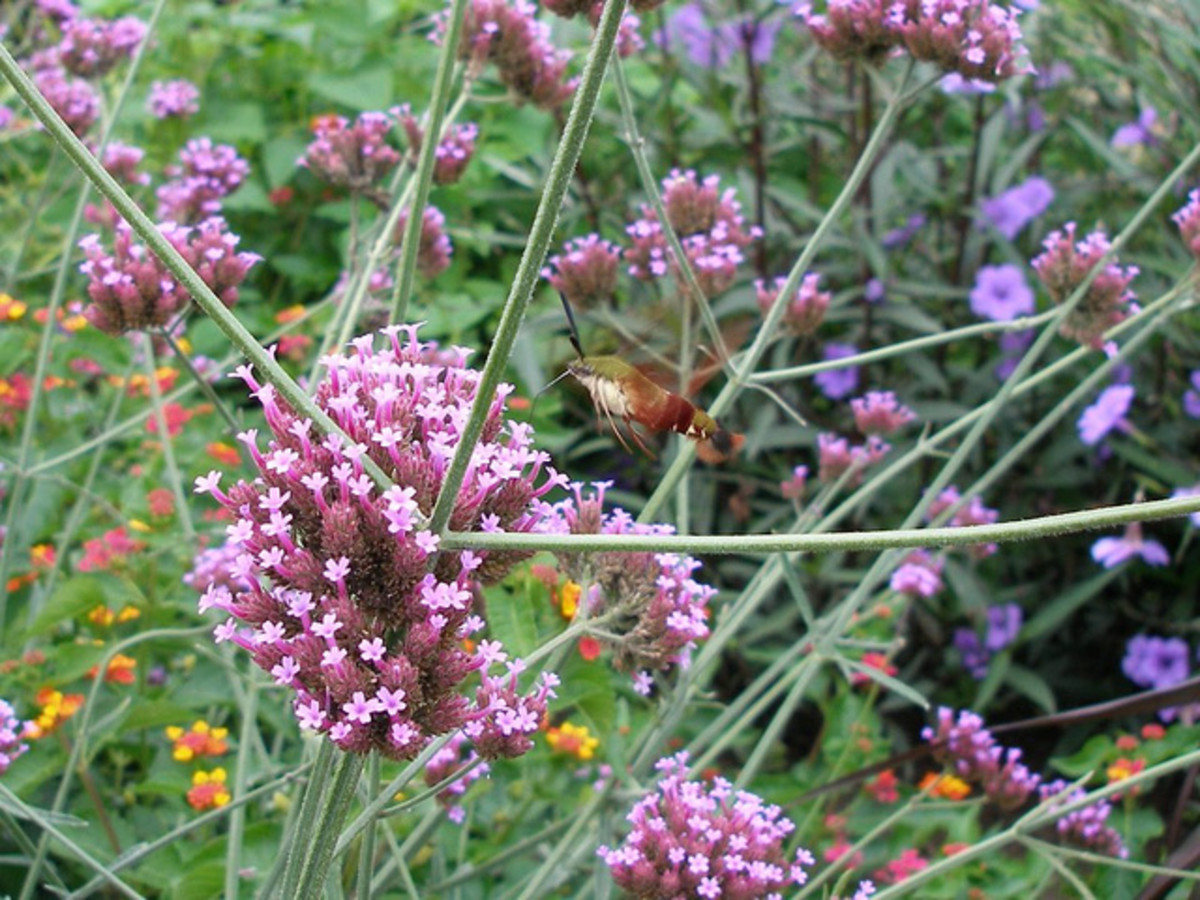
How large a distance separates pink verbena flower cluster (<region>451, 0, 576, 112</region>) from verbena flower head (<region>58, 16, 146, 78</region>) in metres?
0.89

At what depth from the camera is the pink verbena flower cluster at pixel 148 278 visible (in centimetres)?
198

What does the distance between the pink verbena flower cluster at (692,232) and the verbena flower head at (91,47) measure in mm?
1255

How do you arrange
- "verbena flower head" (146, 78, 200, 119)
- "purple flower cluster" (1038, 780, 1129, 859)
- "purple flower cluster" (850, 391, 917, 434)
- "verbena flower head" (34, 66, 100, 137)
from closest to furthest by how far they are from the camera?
1. "purple flower cluster" (1038, 780, 1129, 859)
2. "purple flower cluster" (850, 391, 917, 434)
3. "verbena flower head" (34, 66, 100, 137)
4. "verbena flower head" (146, 78, 200, 119)

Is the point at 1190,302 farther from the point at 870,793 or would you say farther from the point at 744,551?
the point at 744,551

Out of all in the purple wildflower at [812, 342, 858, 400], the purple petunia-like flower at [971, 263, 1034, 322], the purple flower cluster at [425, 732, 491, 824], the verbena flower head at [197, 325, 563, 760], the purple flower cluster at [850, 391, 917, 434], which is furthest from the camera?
the purple wildflower at [812, 342, 858, 400]

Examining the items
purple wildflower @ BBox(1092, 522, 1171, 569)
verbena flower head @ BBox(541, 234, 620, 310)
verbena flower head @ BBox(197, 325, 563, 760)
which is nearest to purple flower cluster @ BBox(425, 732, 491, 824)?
verbena flower head @ BBox(197, 325, 563, 760)

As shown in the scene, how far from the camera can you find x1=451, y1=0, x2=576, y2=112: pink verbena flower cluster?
7.66ft

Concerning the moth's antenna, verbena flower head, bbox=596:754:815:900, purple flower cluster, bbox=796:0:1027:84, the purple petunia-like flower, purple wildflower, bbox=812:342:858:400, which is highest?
purple flower cluster, bbox=796:0:1027:84

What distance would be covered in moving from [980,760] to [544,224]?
167 centimetres

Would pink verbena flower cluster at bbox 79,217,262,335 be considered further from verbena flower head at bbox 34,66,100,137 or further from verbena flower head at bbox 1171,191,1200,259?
verbena flower head at bbox 1171,191,1200,259

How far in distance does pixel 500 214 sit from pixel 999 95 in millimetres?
1420

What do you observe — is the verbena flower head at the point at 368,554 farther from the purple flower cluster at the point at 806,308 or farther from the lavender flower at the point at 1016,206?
the lavender flower at the point at 1016,206

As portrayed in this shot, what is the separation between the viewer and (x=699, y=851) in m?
1.60

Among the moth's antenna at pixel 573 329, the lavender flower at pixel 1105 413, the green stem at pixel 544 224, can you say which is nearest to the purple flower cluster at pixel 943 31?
the moth's antenna at pixel 573 329
